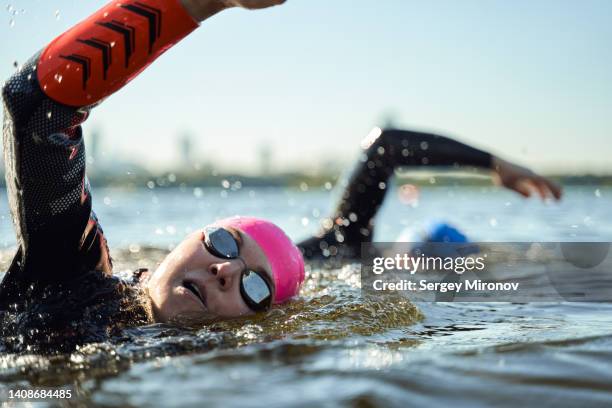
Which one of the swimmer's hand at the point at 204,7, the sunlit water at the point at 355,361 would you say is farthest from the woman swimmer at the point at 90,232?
the sunlit water at the point at 355,361

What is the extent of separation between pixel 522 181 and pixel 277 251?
1649 mm

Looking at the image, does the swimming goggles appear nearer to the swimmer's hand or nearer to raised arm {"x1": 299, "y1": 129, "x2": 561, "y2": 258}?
the swimmer's hand

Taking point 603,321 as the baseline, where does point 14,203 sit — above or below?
above

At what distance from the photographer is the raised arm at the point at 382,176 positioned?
4.18 metres

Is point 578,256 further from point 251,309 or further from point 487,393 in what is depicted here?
point 487,393

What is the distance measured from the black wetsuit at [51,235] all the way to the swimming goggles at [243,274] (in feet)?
1.59

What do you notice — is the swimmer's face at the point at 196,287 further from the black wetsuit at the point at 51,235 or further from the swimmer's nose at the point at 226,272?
the black wetsuit at the point at 51,235

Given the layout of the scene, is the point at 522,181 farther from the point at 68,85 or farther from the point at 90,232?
the point at 68,85

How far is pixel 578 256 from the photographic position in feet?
21.2

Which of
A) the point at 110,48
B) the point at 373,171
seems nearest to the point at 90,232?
the point at 110,48

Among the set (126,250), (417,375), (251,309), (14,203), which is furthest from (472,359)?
(126,250)

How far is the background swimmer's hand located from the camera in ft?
12.9

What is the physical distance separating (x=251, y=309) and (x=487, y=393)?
1.48 meters

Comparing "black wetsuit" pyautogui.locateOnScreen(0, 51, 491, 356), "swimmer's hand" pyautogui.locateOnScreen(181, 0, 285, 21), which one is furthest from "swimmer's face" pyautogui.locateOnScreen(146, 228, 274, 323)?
"swimmer's hand" pyautogui.locateOnScreen(181, 0, 285, 21)
